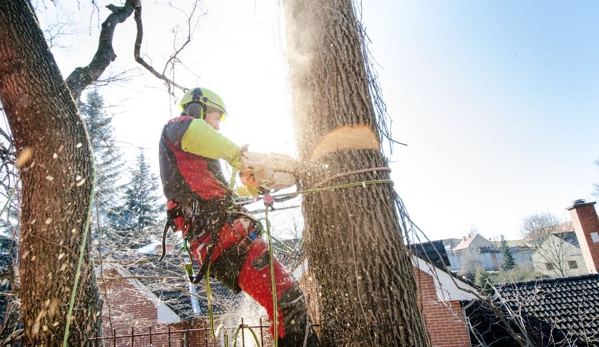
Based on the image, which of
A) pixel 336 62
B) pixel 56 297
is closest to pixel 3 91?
pixel 56 297

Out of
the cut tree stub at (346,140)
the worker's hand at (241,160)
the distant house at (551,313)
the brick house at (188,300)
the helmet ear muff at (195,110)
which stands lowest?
the distant house at (551,313)

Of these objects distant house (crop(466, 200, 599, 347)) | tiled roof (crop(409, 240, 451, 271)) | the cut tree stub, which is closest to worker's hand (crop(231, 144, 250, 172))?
the cut tree stub

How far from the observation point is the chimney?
46.5ft

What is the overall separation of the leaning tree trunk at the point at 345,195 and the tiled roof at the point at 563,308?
7.84 metres

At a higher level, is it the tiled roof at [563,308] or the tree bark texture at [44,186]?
the tree bark texture at [44,186]

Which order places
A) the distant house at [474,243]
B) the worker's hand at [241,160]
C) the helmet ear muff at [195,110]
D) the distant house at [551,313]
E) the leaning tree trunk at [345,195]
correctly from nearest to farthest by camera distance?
the leaning tree trunk at [345,195] → the worker's hand at [241,160] → the helmet ear muff at [195,110] → the distant house at [551,313] → the distant house at [474,243]

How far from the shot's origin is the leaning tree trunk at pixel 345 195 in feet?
4.82

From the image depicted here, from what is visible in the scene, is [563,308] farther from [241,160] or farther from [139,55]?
[139,55]

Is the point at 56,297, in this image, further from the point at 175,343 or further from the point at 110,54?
the point at 175,343

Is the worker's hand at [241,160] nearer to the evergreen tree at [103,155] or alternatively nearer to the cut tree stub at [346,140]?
the cut tree stub at [346,140]

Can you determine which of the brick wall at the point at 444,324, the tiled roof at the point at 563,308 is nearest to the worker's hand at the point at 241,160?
the brick wall at the point at 444,324

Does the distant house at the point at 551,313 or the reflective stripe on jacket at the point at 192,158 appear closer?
the reflective stripe on jacket at the point at 192,158

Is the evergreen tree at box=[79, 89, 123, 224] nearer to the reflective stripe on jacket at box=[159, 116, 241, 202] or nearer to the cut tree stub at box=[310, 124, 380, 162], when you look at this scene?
the reflective stripe on jacket at box=[159, 116, 241, 202]

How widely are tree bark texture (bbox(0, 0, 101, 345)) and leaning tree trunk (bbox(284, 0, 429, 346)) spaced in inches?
93.8
